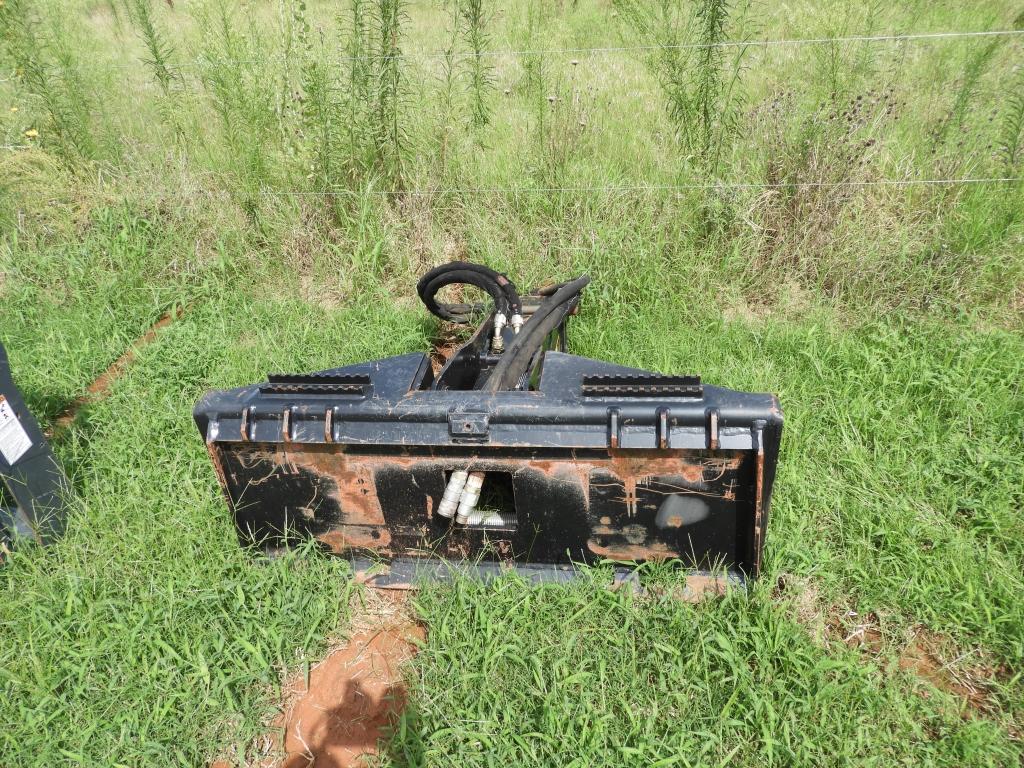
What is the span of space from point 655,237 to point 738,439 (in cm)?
266

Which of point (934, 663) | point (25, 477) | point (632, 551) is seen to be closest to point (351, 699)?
point (632, 551)

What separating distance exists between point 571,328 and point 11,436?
3018 mm

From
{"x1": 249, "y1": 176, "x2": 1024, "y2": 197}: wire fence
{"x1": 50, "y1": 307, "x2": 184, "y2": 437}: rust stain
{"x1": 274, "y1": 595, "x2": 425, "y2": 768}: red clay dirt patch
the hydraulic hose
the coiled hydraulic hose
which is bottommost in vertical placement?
{"x1": 274, "y1": 595, "x2": 425, "y2": 768}: red clay dirt patch

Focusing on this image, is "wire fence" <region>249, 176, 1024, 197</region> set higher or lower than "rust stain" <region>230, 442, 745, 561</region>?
higher

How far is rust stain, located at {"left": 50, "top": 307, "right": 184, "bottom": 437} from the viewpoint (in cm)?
394

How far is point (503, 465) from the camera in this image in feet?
8.20

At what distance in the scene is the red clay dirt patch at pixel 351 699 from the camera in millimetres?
2305

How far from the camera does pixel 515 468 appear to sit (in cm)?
250

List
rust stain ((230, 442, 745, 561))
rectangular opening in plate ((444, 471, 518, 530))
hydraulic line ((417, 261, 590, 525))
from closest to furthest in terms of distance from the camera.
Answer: rust stain ((230, 442, 745, 561)), hydraulic line ((417, 261, 590, 525)), rectangular opening in plate ((444, 471, 518, 530))

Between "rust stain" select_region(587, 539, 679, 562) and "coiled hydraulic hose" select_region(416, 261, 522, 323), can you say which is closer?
"rust stain" select_region(587, 539, 679, 562)

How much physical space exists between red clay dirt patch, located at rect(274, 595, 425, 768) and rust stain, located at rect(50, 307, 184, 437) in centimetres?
231

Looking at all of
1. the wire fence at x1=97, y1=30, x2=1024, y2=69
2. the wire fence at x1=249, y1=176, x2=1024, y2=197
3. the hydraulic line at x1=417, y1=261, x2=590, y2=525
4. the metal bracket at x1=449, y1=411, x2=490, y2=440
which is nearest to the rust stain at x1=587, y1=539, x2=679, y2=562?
the hydraulic line at x1=417, y1=261, x2=590, y2=525

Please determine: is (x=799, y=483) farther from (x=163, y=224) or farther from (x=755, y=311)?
(x=163, y=224)

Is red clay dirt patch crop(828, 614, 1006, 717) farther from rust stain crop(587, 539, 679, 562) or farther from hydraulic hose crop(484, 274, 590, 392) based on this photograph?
hydraulic hose crop(484, 274, 590, 392)
